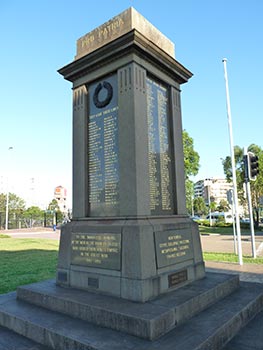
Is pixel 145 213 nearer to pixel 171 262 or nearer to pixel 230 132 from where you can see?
pixel 171 262

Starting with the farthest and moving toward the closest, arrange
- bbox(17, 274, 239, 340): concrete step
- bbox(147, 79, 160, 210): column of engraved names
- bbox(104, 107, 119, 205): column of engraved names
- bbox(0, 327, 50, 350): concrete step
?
1. bbox(147, 79, 160, 210): column of engraved names
2. bbox(104, 107, 119, 205): column of engraved names
3. bbox(0, 327, 50, 350): concrete step
4. bbox(17, 274, 239, 340): concrete step

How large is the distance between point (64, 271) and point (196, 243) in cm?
279

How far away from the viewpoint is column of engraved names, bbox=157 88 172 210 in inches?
226

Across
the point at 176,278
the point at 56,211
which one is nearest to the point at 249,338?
the point at 176,278

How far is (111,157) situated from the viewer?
5.39 metres

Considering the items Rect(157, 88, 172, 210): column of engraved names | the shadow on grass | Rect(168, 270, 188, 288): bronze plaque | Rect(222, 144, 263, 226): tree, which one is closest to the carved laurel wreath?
Rect(157, 88, 172, 210): column of engraved names

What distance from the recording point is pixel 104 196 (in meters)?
5.45

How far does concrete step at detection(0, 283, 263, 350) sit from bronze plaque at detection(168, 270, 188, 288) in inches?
27.8

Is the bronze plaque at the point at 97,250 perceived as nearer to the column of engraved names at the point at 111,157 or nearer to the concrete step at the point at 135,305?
the concrete step at the point at 135,305

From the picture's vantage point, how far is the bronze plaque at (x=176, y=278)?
4773 millimetres

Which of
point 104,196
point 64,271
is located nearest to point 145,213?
point 104,196

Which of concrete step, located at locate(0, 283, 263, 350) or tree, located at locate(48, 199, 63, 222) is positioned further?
tree, located at locate(48, 199, 63, 222)

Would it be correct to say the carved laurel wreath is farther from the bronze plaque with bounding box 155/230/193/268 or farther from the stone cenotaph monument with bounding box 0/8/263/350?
the bronze plaque with bounding box 155/230/193/268

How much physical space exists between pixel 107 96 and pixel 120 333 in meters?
4.28
